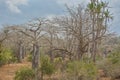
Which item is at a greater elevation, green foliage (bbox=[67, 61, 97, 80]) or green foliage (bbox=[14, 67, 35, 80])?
green foliage (bbox=[67, 61, 97, 80])

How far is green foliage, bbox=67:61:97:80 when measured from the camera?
26047 millimetres

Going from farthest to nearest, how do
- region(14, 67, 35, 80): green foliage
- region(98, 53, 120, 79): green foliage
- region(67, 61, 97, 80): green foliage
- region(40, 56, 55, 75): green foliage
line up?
region(98, 53, 120, 79): green foliage < region(40, 56, 55, 75): green foliage < region(14, 67, 35, 80): green foliage < region(67, 61, 97, 80): green foliage

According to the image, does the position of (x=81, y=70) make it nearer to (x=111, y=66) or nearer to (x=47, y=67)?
(x=47, y=67)

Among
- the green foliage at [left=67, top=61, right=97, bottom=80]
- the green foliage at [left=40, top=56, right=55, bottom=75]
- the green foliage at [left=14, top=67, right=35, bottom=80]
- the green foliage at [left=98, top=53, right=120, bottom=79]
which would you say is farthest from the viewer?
the green foliage at [left=98, top=53, right=120, bottom=79]

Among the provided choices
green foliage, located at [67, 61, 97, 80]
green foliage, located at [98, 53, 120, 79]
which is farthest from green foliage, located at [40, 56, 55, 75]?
green foliage, located at [67, 61, 97, 80]

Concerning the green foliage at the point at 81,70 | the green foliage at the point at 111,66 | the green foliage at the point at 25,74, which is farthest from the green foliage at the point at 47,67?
the green foliage at the point at 81,70

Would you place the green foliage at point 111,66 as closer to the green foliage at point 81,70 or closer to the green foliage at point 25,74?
the green foliage at point 81,70

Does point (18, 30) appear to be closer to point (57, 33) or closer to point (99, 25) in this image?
point (57, 33)

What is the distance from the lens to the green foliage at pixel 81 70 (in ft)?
85.5

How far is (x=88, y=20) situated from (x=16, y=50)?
36712 mm

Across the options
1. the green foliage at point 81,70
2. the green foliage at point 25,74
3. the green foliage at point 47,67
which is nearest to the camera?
the green foliage at point 81,70

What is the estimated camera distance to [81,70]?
26.2 meters

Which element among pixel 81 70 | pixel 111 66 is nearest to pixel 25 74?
pixel 81 70

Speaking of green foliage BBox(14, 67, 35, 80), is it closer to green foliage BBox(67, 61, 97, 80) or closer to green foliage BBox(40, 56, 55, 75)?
green foliage BBox(40, 56, 55, 75)
